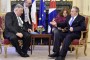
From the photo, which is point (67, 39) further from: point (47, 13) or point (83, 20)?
point (47, 13)

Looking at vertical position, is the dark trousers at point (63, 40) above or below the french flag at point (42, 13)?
below

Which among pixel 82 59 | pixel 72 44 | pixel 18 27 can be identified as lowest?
pixel 82 59

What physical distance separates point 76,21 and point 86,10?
2118 millimetres

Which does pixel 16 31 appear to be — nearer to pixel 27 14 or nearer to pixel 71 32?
pixel 27 14

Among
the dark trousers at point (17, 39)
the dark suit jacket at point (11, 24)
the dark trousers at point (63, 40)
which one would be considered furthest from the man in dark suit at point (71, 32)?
the dark suit jacket at point (11, 24)

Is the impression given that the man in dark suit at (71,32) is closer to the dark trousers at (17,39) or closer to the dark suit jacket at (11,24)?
the dark trousers at (17,39)

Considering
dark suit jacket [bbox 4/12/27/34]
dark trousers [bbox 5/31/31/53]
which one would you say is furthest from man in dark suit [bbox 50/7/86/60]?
dark suit jacket [bbox 4/12/27/34]

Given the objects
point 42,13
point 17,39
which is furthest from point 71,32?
point 42,13

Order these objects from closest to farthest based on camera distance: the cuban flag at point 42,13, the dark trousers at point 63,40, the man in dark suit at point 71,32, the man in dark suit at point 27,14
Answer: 1. the dark trousers at point 63,40
2. the man in dark suit at point 71,32
3. the man in dark suit at point 27,14
4. the cuban flag at point 42,13

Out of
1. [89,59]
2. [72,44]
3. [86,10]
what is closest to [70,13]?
[72,44]

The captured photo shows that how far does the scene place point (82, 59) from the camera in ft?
16.9

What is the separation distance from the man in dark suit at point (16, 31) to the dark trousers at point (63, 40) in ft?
2.11

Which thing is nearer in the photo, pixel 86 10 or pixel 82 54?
pixel 82 54

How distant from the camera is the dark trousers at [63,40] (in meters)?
4.94
